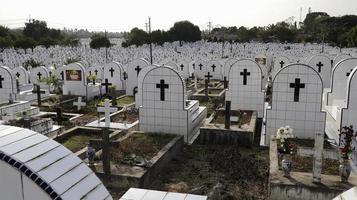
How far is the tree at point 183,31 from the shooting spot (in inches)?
2968

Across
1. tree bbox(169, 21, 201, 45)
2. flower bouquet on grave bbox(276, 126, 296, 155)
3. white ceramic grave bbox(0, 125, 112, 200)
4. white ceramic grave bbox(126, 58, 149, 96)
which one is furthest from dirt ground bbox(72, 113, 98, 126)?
tree bbox(169, 21, 201, 45)

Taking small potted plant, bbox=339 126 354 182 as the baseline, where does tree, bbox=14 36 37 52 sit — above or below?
above

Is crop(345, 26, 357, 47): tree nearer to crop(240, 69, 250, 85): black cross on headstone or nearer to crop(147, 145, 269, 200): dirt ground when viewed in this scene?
crop(240, 69, 250, 85): black cross on headstone

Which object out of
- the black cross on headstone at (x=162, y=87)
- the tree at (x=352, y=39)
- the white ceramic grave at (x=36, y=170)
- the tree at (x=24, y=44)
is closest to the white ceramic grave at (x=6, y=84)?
the black cross on headstone at (x=162, y=87)

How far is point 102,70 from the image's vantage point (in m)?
21.7

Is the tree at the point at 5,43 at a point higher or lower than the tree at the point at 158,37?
lower

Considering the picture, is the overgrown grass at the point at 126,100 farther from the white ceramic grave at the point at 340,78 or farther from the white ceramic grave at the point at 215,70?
the white ceramic grave at the point at 215,70

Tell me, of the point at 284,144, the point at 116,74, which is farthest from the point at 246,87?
the point at 116,74

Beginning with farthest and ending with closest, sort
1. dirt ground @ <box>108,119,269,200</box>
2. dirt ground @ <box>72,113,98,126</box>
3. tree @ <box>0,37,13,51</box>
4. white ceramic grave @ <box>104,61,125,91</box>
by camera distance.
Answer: tree @ <box>0,37,13,51</box>, white ceramic grave @ <box>104,61,125,91</box>, dirt ground @ <box>72,113,98,126</box>, dirt ground @ <box>108,119,269,200</box>

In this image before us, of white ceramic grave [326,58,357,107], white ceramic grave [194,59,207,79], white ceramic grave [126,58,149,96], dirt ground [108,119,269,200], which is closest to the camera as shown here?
dirt ground [108,119,269,200]

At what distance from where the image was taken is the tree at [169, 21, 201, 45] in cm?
7538

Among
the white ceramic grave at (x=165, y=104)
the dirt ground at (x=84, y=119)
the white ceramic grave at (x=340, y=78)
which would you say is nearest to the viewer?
the white ceramic grave at (x=165, y=104)

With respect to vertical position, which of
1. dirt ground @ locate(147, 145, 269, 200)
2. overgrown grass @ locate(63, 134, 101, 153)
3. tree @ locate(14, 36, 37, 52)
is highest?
tree @ locate(14, 36, 37, 52)

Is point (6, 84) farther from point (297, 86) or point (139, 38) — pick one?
point (139, 38)
